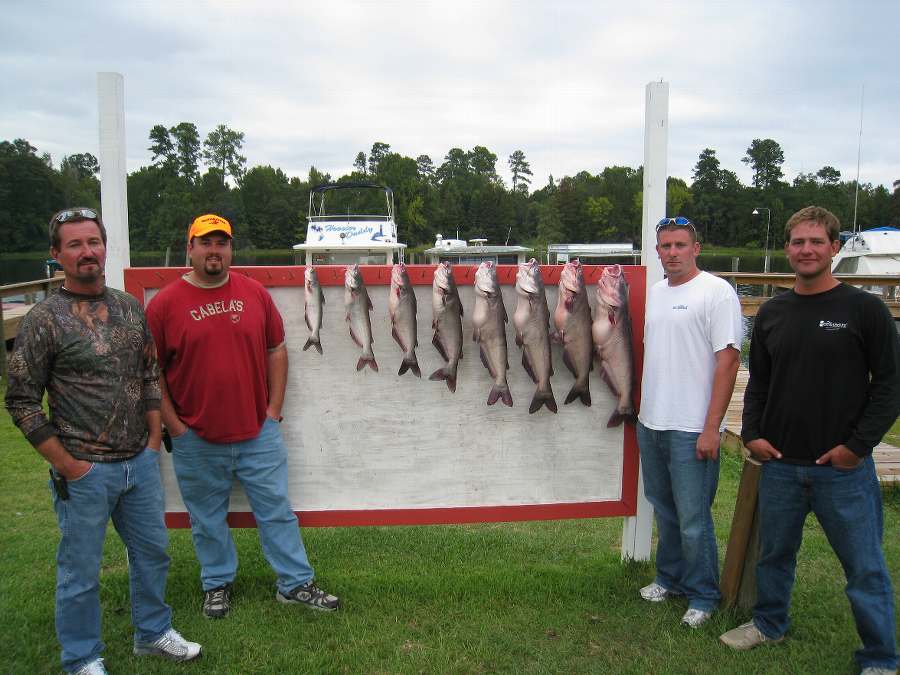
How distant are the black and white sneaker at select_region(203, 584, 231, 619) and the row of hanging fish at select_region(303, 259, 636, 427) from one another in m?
1.45

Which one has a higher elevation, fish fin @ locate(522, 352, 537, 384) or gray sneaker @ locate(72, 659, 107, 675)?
fish fin @ locate(522, 352, 537, 384)

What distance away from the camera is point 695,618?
3.60 m

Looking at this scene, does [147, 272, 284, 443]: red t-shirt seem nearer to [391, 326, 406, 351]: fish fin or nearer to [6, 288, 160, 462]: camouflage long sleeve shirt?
[6, 288, 160, 462]: camouflage long sleeve shirt

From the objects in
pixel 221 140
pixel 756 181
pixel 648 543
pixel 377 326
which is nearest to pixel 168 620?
pixel 377 326

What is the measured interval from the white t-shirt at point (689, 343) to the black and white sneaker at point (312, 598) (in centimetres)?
203

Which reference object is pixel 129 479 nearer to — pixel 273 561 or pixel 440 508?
pixel 273 561

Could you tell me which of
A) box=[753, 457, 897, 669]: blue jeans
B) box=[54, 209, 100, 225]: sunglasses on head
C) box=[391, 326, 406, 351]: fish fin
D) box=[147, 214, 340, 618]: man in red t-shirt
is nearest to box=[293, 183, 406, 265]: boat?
box=[391, 326, 406, 351]: fish fin

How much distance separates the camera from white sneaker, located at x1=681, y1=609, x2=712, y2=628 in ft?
11.7

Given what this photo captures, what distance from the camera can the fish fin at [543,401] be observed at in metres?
3.98

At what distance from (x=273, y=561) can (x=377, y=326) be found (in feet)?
4.80

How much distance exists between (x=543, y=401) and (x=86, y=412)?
2381 millimetres

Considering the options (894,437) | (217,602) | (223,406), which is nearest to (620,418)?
(223,406)

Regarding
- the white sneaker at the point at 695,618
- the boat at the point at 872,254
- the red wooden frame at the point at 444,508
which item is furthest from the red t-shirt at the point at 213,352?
the boat at the point at 872,254

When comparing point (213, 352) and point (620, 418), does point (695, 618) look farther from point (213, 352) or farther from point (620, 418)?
point (213, 352)
